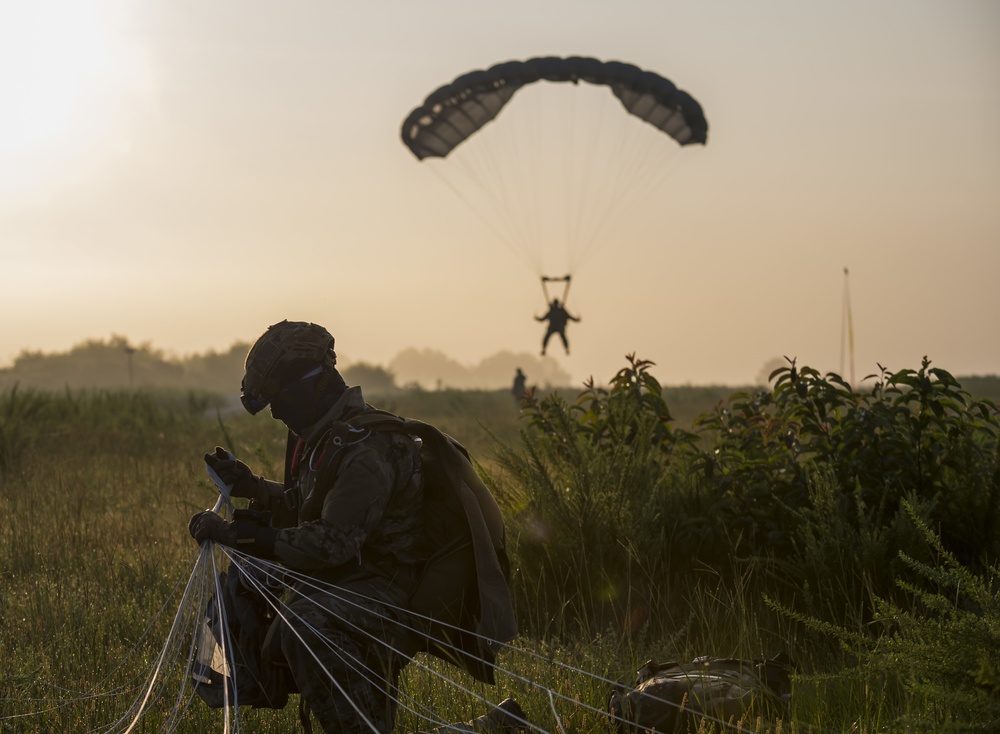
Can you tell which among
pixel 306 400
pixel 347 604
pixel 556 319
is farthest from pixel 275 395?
pixel 556 319

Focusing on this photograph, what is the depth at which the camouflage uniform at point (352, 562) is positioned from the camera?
3.89 metres

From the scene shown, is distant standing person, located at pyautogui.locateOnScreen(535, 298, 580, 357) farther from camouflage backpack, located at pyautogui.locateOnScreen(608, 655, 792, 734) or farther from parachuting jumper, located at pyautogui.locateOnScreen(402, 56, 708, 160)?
camouflage backpack, located at pyautogui.locateOnScreen(608, 655, 792, 734)

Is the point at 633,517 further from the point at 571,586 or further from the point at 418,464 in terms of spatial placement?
the point at 418,464

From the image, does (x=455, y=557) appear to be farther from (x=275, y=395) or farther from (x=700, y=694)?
(x=700, y=694)

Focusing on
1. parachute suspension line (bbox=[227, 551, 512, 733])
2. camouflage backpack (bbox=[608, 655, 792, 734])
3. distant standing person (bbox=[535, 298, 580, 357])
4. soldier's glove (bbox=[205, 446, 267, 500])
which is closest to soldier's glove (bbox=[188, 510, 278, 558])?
parachute suspension line (bbox=[227, 551, 512, 733])

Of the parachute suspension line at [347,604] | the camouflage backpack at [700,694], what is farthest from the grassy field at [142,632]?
the parachute suspension line at [347,604]

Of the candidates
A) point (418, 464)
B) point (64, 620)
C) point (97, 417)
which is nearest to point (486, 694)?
point (418, 464)

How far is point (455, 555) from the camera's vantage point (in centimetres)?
424

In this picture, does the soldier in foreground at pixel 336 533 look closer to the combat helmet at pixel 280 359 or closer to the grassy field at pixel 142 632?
the combat helmet at pixel 280 359

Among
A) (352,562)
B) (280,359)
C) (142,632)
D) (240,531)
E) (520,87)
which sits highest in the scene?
(520,87)

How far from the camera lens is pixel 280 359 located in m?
4.12

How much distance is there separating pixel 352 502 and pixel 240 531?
424mm

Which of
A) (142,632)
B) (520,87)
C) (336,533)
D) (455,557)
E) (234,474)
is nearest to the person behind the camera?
(336,533)

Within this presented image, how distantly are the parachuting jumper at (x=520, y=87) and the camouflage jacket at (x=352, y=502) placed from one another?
12063 mm
